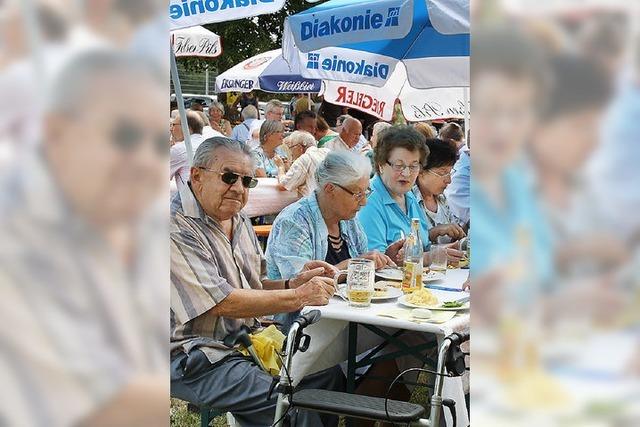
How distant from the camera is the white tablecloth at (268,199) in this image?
7621 mm

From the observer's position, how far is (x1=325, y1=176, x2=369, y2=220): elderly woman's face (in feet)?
13.7

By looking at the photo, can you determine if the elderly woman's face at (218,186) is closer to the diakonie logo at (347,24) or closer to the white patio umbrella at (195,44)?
the diakonie logo at (347,24)

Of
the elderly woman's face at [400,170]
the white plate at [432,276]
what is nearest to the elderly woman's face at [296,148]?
the elderly woman's face at [400,170]

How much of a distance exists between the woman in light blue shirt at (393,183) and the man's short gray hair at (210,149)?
154cm

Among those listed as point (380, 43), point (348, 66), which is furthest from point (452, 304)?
point (380, 43)

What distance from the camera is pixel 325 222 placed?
4211 millimetres

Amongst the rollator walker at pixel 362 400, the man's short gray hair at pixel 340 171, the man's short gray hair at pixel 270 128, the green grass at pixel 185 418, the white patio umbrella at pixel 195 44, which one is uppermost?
the white patio umbrella at pixel 195 44

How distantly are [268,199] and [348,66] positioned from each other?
2.08 m
